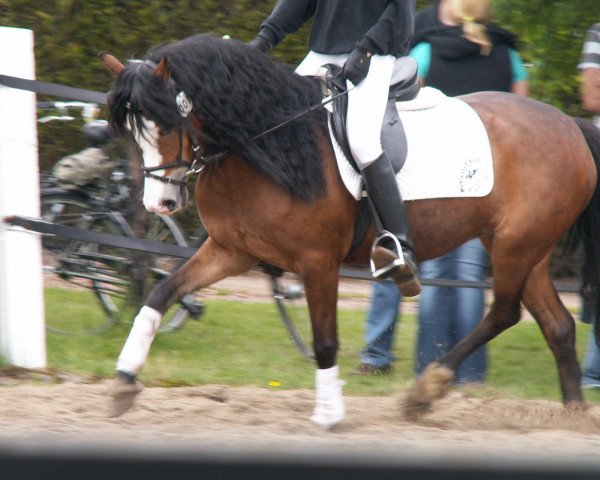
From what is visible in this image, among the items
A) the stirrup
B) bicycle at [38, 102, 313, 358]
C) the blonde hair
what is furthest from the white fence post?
the blonde hair

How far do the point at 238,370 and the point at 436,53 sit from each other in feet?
7.20

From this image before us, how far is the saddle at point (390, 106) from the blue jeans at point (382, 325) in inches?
64.2

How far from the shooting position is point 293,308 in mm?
6461

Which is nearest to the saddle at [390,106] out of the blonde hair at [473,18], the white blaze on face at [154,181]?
the white blaze on face at [154,181]

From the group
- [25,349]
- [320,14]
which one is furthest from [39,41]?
[320,14]

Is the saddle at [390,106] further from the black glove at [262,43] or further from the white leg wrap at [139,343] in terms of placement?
the white leg wrap at [139,343]

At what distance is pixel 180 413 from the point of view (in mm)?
4605

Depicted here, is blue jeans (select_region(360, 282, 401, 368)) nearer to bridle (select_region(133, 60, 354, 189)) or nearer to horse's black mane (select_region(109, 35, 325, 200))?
horse's black mane (select_region(109, 35, 325, 200))

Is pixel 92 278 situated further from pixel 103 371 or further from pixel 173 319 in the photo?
pixel 103 371

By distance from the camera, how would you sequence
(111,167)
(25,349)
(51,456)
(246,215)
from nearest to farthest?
1. (51,456)
2. (246,215)
3. (25,349)
4. (111,167)

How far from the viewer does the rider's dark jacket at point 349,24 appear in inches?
170

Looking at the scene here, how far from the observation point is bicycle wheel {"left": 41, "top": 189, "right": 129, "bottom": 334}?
6391 millimetres

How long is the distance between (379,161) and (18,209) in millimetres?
2169

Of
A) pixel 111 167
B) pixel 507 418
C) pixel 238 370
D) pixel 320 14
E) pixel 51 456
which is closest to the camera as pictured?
pixel 51 456
